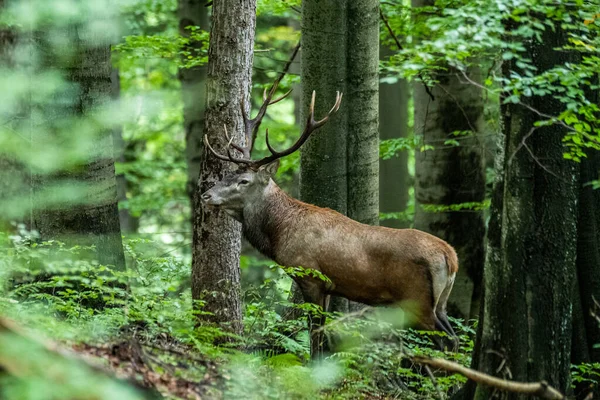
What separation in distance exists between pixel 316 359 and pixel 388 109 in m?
9.17

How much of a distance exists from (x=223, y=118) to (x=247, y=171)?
964 millimetres


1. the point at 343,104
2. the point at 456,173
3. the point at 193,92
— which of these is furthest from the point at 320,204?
the point at 193,92

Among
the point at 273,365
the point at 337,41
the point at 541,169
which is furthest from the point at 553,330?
the point at 337,41

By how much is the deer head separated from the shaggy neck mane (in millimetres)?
112

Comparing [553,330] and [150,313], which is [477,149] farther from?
[150,313]

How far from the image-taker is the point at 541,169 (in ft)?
17.9

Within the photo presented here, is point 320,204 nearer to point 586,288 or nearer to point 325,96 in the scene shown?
point 325,96

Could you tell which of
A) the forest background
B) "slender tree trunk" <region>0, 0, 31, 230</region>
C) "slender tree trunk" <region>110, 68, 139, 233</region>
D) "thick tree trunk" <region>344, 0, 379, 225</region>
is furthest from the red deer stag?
"slender tree trunk" <region>110, 68, 139, 233</region>

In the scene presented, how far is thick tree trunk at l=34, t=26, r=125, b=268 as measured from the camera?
7.43m

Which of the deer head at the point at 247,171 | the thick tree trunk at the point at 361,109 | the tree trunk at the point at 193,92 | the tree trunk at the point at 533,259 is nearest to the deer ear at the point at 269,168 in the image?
the deer head at the point at 247,171

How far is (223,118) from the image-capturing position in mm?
7660

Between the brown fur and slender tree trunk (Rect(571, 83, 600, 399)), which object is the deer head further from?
slender tree trunk (Rect(571, 83, 600, 399))

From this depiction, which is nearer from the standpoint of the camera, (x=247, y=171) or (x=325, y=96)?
(x=247, y=171)

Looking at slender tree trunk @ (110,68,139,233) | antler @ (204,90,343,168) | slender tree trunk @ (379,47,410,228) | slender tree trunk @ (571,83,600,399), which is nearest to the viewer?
slender tree trunk @ (571,83,600,399)
